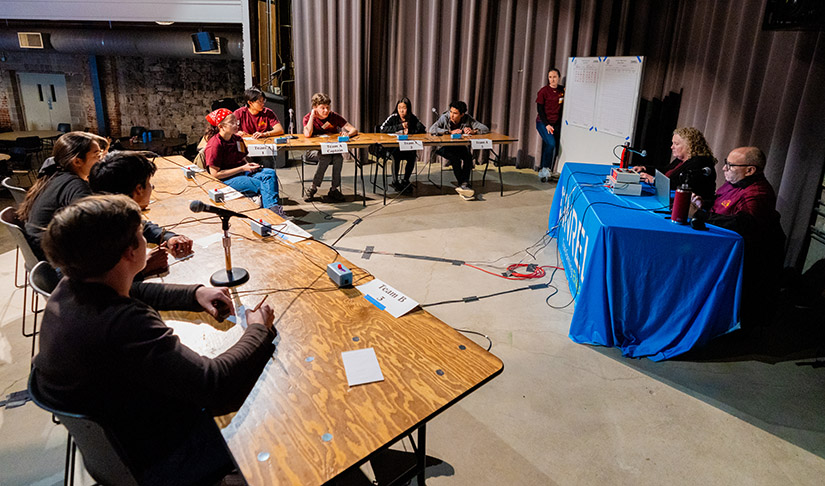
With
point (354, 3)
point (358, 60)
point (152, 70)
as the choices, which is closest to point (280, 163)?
point (358, 60)

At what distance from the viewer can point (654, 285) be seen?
2.62 meters

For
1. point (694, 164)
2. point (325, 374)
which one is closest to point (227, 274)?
point (325, 374)

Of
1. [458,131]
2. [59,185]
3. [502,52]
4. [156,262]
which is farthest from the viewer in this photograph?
[502,52]

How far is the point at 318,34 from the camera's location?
6.96 m

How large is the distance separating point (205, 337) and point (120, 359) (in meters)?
0.42

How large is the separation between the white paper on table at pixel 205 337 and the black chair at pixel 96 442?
1.11 feet

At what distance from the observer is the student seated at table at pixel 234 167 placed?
3986 mm

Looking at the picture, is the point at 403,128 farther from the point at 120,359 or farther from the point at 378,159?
the point at 120,359

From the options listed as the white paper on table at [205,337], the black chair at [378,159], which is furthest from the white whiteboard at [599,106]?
the white paper on table at [205,337]

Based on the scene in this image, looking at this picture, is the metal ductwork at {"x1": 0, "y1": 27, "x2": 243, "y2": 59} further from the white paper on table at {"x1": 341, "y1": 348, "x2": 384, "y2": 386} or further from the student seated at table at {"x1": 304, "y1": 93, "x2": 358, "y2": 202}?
the white paper on table at {"x1": 341, "y1": 348, "x2": 384, "y2": 386}

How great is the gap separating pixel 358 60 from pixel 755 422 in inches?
249

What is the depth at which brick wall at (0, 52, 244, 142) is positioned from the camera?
945 centimetres

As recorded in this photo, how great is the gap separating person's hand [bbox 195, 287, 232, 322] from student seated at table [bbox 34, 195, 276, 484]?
35 centimetres

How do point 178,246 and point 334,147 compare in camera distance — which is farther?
point 334,147
